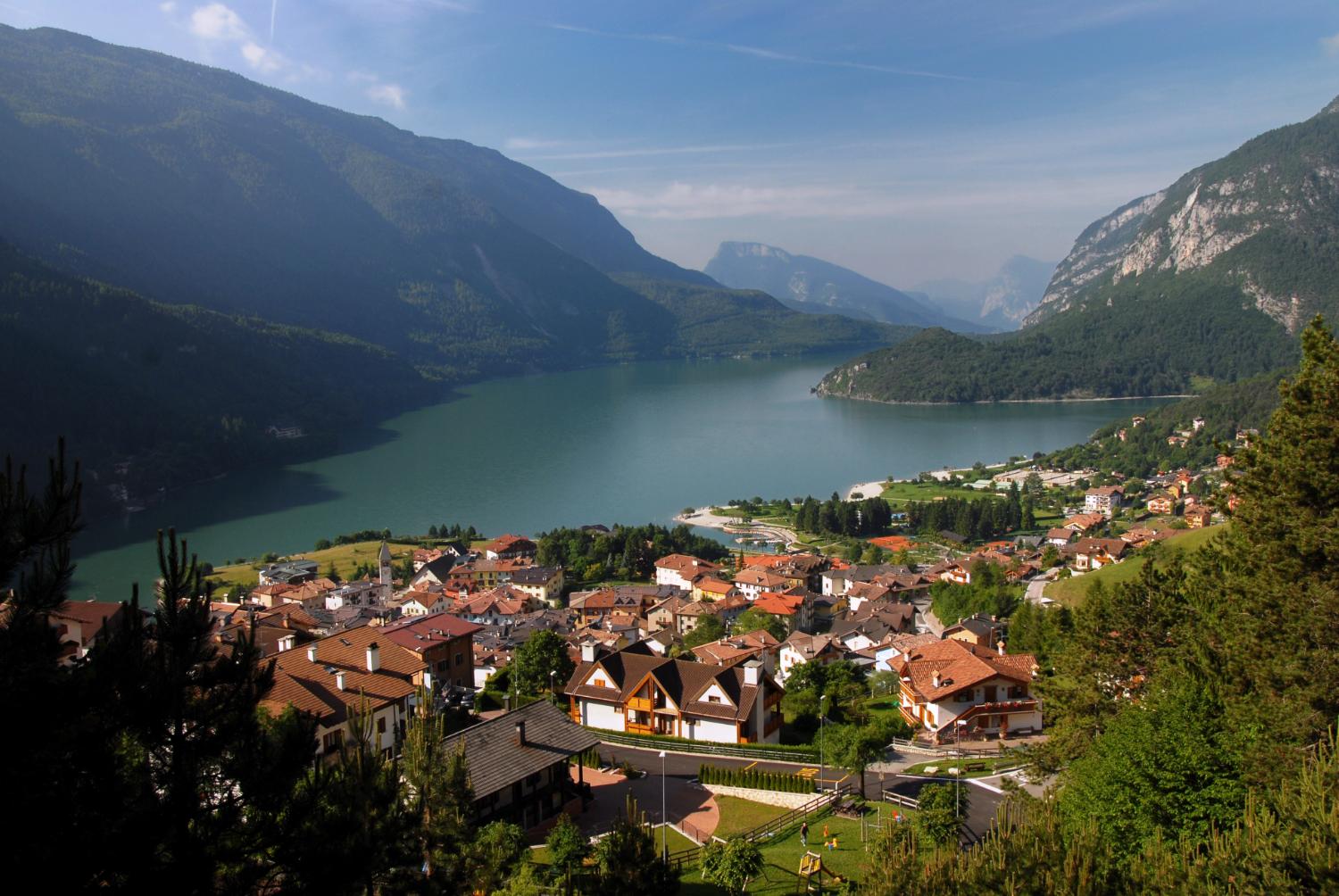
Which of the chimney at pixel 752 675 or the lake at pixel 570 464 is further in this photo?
the lake at pixel 570 464

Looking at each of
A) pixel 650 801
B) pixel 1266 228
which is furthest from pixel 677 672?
pixel 1266 228

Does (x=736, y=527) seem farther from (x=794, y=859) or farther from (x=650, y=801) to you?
(x=794, y=859)

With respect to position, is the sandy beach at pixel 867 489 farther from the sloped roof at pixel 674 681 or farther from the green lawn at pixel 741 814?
the green lawn at pixel 741 814

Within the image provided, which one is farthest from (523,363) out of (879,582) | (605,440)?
(879,582)

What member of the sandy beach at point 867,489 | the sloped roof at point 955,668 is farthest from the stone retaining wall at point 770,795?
the sandy beach at point 867,489

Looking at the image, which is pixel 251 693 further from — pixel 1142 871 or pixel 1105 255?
pixel 1105 255

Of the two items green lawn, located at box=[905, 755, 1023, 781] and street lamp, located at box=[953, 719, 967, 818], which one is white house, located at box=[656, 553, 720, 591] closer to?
street lamp, located at box=[953, 719, 967, 818]

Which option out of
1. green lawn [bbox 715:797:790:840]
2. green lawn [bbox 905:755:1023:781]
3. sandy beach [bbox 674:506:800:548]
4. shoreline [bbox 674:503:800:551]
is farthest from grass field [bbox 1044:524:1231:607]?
sandy beach [bbox 674:506:800:548]
